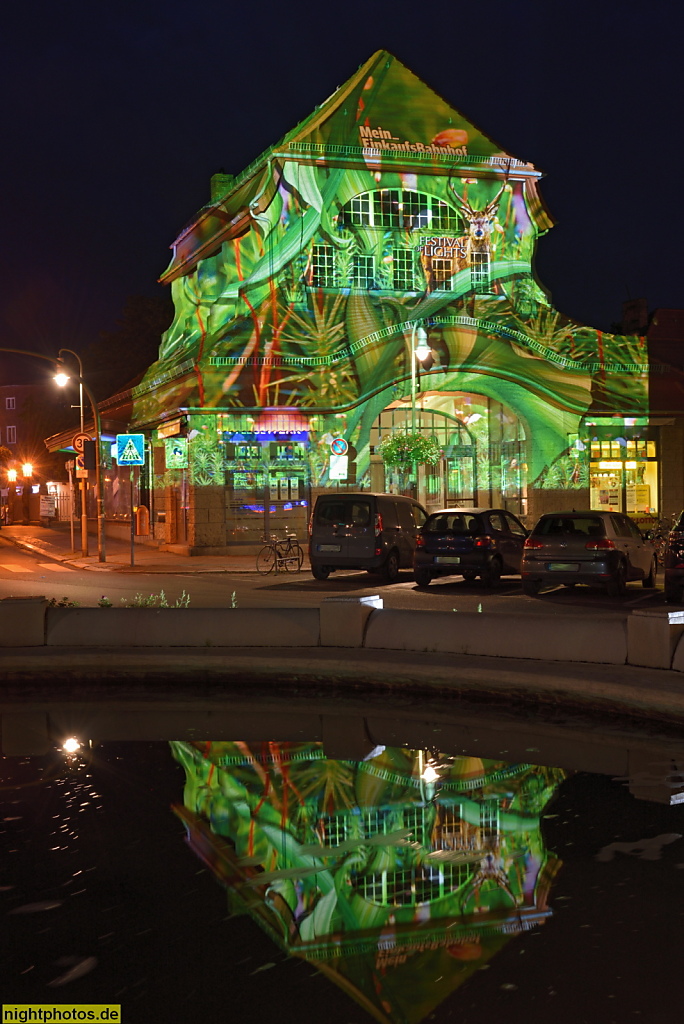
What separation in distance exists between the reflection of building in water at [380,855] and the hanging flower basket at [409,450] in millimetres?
24277

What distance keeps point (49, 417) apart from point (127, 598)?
8110 centimetres

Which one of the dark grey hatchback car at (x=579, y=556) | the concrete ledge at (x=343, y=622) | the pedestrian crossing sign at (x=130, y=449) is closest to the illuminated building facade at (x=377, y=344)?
the pedestrian crossing sign at (x=130, y=449)

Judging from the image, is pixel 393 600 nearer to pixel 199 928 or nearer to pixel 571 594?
pixel 571 594

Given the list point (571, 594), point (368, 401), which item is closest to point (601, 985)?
point (571, 594)

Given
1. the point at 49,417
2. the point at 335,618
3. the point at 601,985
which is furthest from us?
the point at 49,417

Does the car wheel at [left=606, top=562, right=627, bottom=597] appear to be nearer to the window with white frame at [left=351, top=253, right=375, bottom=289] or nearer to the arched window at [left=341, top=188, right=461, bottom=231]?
the window with white frame at [left=351, top=253, right=375, bottom=289]

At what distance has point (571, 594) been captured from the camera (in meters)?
21.7

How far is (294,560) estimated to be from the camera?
28.4m

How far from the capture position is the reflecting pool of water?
5141 millimetres

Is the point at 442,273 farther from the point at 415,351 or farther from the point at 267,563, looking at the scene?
the point at 267,563

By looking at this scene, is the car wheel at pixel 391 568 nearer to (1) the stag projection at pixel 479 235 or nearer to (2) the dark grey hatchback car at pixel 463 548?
(2) the dark grey hatchback car at pixel 463 548

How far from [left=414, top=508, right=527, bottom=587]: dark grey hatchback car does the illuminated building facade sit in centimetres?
1053

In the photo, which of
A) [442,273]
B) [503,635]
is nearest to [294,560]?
[442,273]

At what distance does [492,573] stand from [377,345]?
13893mm
